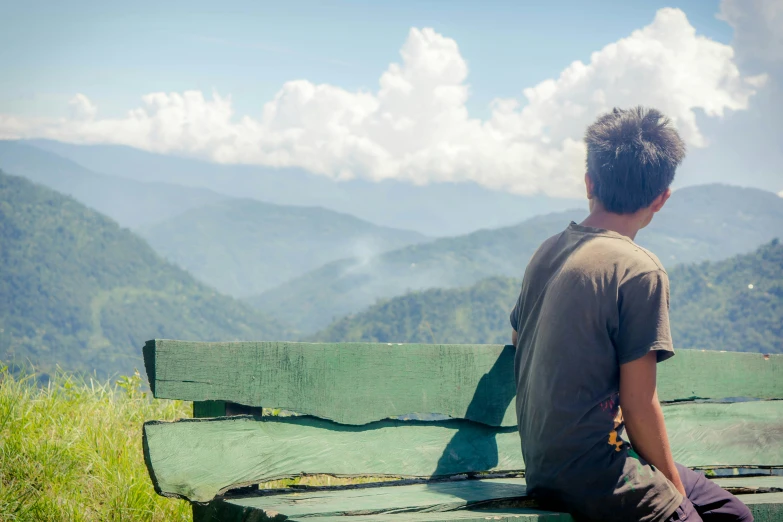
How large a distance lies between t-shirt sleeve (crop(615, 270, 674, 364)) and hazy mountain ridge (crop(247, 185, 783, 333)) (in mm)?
119290

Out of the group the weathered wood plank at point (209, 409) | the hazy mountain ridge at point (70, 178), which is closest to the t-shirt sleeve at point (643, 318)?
the weathered wood plank at point (209, 409)

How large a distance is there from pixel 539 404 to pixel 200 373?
107 centimetres

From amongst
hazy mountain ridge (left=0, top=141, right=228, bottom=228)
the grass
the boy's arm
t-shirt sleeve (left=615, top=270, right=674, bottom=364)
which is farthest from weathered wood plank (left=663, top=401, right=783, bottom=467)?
hazy mountain ridge (left=0, top=141, right=228, bottom=228)

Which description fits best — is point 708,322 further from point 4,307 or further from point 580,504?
point 580,504

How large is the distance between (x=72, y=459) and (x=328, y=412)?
4.87 ft

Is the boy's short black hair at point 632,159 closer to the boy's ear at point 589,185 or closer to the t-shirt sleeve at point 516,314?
the boy's ear at point 589,185

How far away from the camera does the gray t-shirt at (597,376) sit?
6.56 feet

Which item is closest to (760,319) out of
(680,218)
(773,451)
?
(773,451)

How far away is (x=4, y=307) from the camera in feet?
206

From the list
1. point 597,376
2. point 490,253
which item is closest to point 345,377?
point 597,376

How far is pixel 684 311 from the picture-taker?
6625 centimetres

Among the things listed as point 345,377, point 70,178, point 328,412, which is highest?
point 70,178

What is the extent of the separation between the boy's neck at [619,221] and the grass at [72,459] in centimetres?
201

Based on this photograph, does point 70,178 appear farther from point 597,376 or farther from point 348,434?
→ point 597,376
